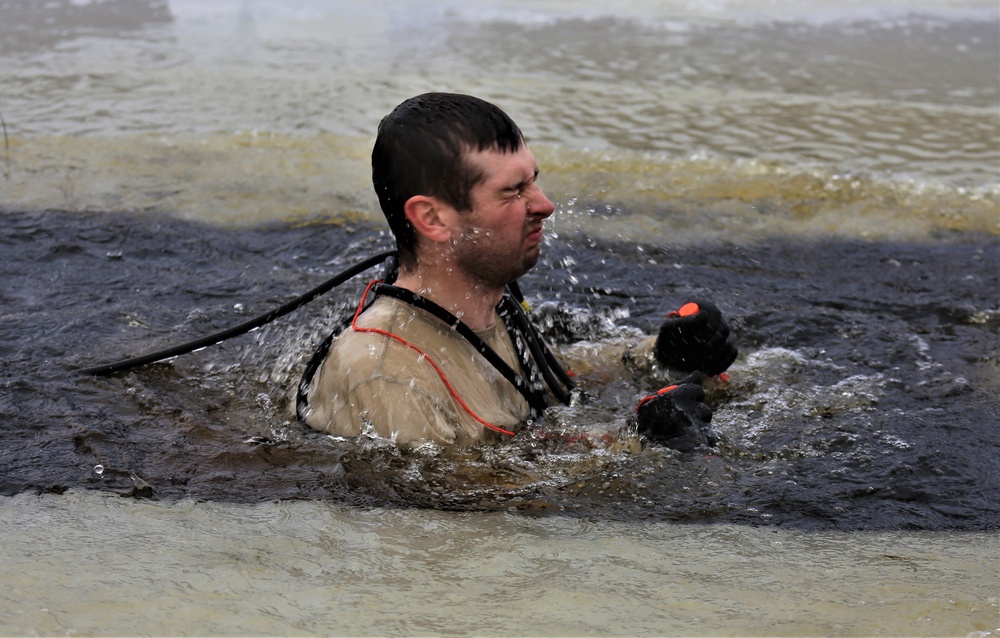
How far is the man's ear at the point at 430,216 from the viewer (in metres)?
3.21

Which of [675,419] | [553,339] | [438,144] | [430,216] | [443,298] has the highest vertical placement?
[438,144]

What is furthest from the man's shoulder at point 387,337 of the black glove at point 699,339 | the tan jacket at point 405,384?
the black glove at point 699,339

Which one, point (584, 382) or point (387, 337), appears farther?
point (584, 382)

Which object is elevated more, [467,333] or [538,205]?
[538,205]

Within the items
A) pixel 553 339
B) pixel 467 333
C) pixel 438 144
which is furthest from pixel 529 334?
pixel 553 339

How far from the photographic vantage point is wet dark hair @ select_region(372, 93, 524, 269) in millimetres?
3158

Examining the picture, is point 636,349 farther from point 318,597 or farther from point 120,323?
point 120,323

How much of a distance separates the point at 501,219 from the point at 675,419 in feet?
2.73

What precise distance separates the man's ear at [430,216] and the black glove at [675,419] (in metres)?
0.84

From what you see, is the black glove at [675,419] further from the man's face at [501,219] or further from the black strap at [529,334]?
the man's face at [501,219]

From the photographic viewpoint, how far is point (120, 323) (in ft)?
15.5

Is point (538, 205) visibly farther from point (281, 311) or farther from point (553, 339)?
point (553, 339)

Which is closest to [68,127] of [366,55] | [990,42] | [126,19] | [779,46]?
[366,55]

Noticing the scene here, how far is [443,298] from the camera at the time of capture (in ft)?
11.1
